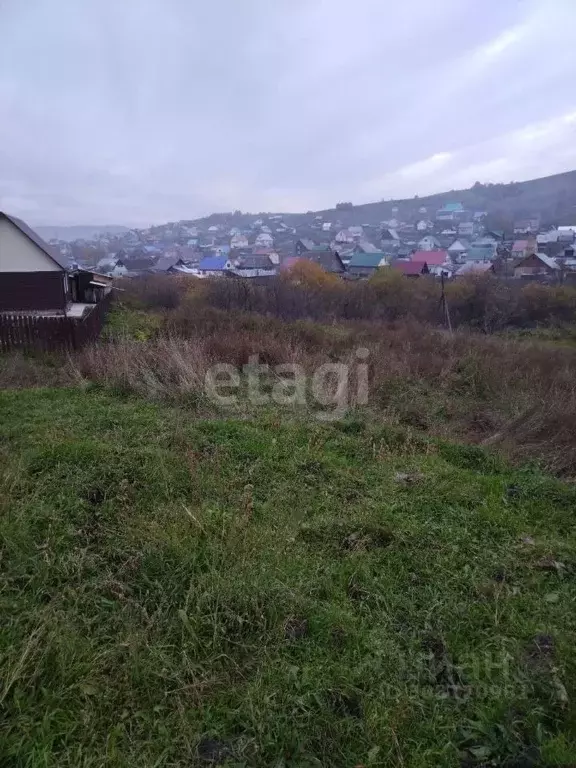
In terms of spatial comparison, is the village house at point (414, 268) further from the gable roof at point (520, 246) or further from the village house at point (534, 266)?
the gable roof at point (520, 246)

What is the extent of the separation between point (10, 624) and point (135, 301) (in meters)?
19.0

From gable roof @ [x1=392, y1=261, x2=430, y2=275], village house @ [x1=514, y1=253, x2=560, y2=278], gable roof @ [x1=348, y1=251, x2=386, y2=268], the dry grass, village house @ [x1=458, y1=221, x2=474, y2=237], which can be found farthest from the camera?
village house @ [x1=458, y1=221, x2=474, y2=237]

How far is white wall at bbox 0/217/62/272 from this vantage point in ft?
52.2

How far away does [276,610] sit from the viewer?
2.52 m

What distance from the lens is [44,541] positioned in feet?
9.70

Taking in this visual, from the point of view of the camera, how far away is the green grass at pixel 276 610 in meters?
1.91

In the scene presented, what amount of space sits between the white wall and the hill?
69099 mm

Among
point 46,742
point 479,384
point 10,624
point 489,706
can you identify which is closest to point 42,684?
point 46,742

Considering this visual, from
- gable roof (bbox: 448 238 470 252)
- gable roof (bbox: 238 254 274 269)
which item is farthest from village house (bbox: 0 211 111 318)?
gable roof (bbox: 448 238 470 252)

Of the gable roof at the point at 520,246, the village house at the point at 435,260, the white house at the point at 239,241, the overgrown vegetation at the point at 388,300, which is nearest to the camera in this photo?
the overgrown vegetation at the point at 388,300

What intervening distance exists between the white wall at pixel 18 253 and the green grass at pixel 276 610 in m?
14.4

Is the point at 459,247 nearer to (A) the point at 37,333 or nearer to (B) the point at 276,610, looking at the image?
(A) the point at 37,333

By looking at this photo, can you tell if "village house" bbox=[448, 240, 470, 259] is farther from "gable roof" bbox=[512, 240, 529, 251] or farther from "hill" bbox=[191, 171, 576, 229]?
"hill" bbox=[191, 171, 576, 229]

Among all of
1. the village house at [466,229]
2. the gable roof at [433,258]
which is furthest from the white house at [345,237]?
the gable roof at [433,258]
